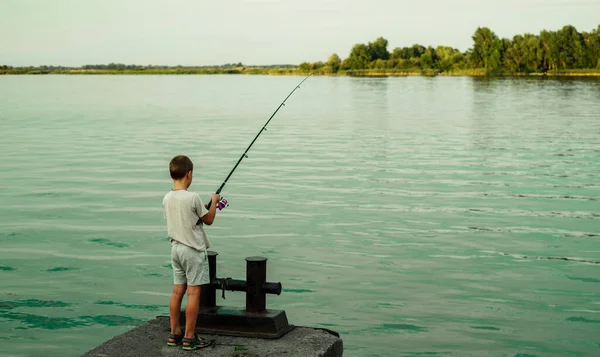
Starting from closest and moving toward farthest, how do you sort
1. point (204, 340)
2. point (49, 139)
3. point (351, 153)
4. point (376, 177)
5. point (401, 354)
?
point (204, 340)
point (401, 354)
point (376, 177)
point (351, 153)
point (49, 139)

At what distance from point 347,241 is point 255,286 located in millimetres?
5686

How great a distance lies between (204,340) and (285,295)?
3338 mm

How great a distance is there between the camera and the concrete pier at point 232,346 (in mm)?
5582

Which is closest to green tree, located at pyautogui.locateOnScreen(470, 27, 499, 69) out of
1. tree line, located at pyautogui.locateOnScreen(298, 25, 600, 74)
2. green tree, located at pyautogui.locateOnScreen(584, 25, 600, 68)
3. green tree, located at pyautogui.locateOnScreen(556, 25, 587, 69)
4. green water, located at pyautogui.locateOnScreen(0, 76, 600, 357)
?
tree line, located at pyautogui.locateOnScreen(298, 25, 600, 74)

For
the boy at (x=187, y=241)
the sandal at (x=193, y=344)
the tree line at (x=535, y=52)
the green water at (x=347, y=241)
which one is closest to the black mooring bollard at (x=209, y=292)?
the boy at (x=187, y=241)

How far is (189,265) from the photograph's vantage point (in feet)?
18.7

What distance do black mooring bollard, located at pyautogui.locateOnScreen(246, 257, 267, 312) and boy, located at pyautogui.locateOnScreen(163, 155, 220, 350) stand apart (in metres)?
0.45

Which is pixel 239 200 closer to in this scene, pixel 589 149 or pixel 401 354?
pixel 401 354

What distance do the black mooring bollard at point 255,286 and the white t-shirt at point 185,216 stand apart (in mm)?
585

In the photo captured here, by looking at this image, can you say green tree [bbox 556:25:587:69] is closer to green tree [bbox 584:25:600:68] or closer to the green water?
green tree [bbox 584:25:600:68]

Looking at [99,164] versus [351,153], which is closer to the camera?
[99,164]

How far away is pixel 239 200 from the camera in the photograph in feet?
50.9

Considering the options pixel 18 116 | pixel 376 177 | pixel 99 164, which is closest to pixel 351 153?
pixel 376 177

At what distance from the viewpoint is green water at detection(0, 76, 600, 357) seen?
8.02 metres
